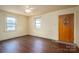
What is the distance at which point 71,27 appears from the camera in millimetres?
1897

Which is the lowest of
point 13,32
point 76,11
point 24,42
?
point 24,42

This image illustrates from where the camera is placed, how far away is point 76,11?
2004mm
